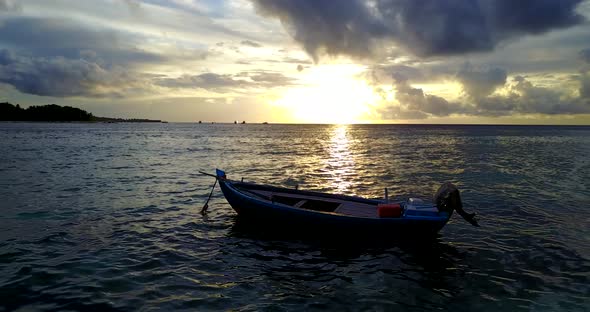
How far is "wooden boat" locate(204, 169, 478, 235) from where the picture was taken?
1353cm

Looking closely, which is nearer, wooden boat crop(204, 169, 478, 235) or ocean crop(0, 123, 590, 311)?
ocean crop(0, 123, 590, 311)

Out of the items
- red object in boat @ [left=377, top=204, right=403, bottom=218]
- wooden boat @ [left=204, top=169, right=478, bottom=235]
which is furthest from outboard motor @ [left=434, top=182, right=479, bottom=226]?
red object in boat @ [left=377, top=204, right=403, bottom=218]

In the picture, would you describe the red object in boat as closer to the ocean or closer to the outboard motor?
the ocean

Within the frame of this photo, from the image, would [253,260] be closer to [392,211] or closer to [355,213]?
[355,213]

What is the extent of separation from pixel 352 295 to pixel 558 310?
5286mm

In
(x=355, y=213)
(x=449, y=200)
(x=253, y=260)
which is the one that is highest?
(x=449, y=200)

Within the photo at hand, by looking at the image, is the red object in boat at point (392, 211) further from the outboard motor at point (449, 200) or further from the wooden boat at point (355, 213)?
the outboard motor at point (449, 200)

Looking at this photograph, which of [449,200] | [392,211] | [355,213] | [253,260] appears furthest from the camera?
[355,213]

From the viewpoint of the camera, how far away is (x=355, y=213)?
15375 millimetres

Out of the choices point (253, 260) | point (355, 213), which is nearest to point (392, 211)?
point (355, 213)

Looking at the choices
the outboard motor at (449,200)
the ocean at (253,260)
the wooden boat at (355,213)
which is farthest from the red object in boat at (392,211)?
the outboard motor at (449,200)

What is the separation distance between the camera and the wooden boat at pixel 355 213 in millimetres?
13531

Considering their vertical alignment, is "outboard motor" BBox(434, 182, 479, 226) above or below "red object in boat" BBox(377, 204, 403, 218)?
above

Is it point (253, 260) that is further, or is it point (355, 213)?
point (355, 213)
